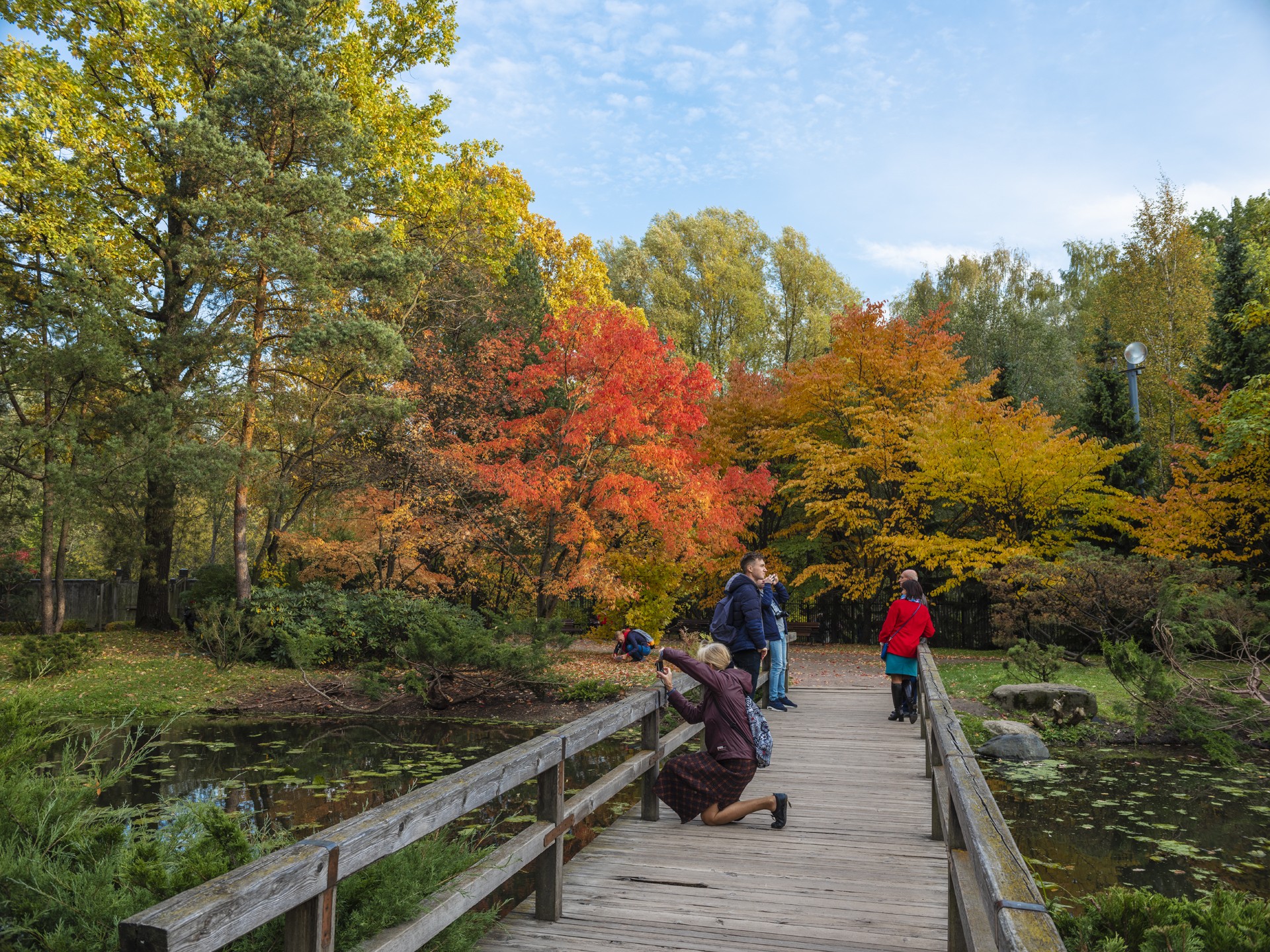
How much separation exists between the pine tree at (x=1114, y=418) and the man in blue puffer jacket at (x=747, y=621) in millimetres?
17482

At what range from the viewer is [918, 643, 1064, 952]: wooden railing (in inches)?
90.2

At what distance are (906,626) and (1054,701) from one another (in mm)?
4178

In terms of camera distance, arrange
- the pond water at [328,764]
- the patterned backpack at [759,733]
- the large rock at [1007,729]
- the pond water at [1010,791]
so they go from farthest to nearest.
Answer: the large rock at [1007,729] < the pond water at [328,764] < the pond water at [1010,791] < the patterned backpack at [759,733]

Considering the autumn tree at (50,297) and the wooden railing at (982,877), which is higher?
the autumn tree at (50,297)

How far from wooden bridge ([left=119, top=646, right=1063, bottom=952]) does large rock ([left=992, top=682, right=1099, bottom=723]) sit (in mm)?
5533

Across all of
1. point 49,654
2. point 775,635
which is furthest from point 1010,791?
point 49,654

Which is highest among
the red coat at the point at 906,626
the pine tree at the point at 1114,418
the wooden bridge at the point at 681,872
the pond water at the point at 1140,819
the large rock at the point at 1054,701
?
the pine tree at the point at 1114,418

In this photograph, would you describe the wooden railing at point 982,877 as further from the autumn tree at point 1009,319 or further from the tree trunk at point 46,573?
the autumn tree at point 1009,319

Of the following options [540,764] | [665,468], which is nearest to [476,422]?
[665,468]

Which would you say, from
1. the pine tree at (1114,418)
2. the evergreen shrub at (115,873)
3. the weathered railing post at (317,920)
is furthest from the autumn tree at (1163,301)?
the weathered railing post at (317,920)

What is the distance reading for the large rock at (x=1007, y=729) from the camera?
10492 mm

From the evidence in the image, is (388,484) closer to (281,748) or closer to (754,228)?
(281,748)

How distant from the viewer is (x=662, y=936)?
3.99m

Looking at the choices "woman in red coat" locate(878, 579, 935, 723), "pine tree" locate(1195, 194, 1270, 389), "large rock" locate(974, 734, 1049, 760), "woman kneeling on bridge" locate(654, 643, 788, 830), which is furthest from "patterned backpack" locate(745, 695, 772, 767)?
"pine tree" locate(1195, 194, 1270, 389)
